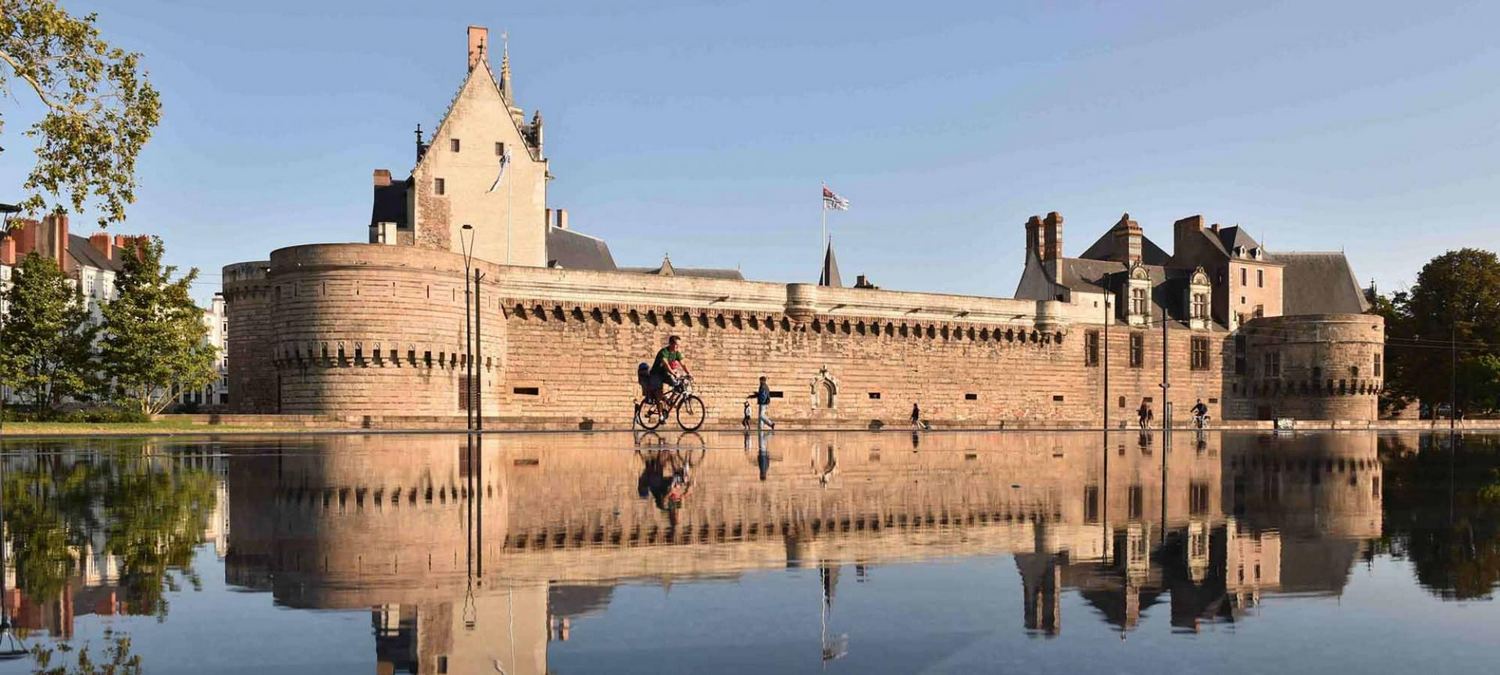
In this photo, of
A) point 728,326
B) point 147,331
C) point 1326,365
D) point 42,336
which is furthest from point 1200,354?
point 42,336

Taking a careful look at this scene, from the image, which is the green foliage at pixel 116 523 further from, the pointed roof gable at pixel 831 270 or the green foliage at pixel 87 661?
the pointed roof gable at pixel 831 270

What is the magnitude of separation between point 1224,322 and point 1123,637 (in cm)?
7337

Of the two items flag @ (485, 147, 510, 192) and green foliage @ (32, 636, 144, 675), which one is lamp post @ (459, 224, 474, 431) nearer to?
flag @ (485, 147, 510, 192)

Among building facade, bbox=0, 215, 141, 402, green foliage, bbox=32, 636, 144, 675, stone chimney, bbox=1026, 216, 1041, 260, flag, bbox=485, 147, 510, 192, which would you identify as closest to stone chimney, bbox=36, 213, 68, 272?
building facade, bbox=0, 215, 141, 402

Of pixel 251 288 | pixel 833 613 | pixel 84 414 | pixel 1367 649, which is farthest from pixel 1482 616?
pixel 251 288

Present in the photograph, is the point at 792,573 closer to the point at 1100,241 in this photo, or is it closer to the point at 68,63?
the point at 68,63

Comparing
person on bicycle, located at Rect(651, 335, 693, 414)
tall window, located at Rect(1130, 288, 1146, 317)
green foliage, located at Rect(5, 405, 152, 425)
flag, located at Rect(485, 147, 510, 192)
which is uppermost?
flag, located at Rect(485, 147, 510, 192)

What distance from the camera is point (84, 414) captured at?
4250 cm

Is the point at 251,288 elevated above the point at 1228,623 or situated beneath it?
elevated above

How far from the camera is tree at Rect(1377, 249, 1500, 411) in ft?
246

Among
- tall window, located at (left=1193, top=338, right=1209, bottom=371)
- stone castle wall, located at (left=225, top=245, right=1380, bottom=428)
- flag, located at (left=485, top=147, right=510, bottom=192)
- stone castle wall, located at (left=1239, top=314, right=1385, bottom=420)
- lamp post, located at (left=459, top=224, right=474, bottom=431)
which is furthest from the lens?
tall window, located at (left=1193, top=338, right=1209, bottom=371)

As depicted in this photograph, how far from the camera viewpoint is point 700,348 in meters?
54.7

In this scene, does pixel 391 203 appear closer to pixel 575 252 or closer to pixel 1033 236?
pixel 575 252

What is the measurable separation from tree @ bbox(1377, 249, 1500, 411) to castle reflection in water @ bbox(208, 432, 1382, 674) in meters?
68.6
